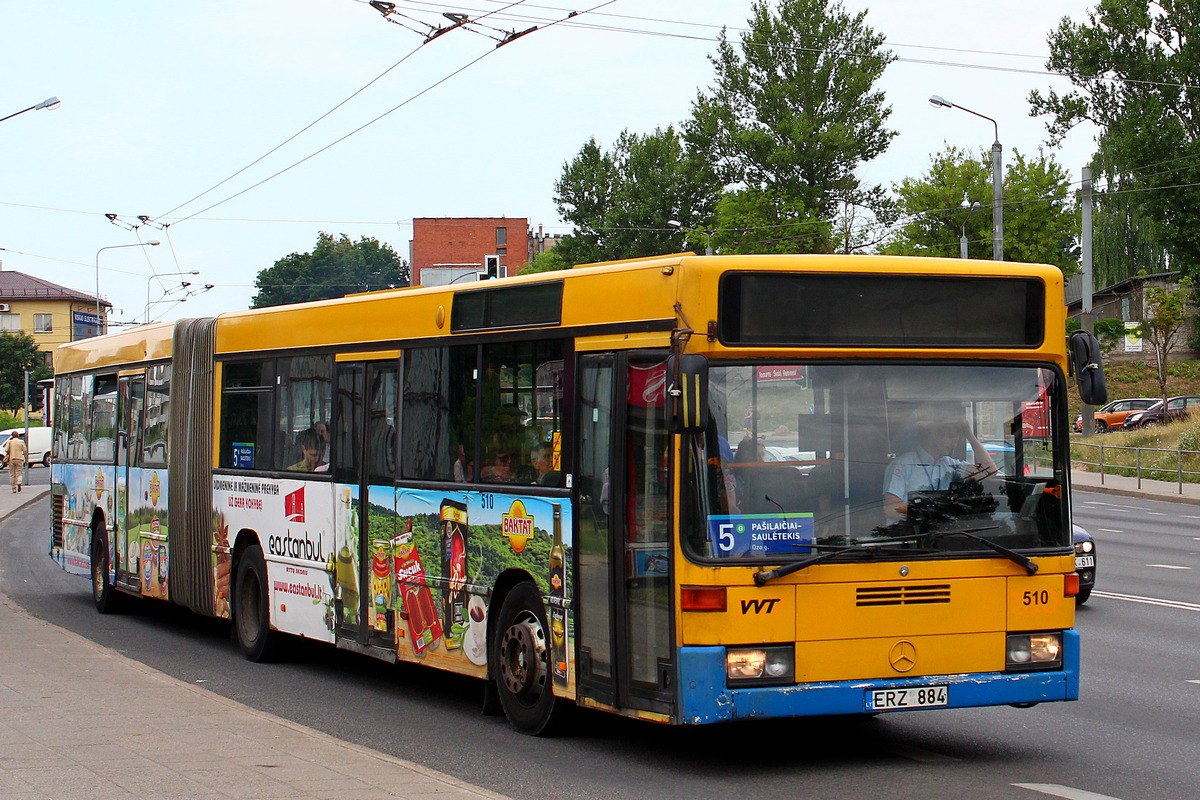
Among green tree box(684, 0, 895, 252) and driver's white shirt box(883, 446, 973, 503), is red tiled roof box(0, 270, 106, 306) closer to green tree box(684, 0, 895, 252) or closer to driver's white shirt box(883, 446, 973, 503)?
green tree box(684, 0, 895, 252)

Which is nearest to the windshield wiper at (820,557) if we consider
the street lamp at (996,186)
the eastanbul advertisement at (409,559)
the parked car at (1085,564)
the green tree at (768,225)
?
the eastanbul advertisement at (409,559)

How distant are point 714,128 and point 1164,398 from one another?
29.7 meters

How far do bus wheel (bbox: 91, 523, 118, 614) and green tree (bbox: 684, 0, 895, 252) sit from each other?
52.2 metres

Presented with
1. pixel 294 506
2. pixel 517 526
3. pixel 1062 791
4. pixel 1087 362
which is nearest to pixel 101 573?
pixel 294 506

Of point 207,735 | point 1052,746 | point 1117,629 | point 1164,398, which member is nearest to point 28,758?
point 207,735

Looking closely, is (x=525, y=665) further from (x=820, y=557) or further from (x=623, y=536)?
(x=820, y=557)

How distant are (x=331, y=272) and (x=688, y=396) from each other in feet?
383

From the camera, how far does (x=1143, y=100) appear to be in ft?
199

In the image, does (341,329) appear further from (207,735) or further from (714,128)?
(714,128)

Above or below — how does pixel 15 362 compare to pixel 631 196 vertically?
below

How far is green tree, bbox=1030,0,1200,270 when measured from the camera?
60.2 metres

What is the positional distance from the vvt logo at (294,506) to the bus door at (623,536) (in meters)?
4.12

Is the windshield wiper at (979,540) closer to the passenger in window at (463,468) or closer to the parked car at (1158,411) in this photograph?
the passenger in window at (463,468)

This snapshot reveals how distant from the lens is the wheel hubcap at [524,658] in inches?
327
